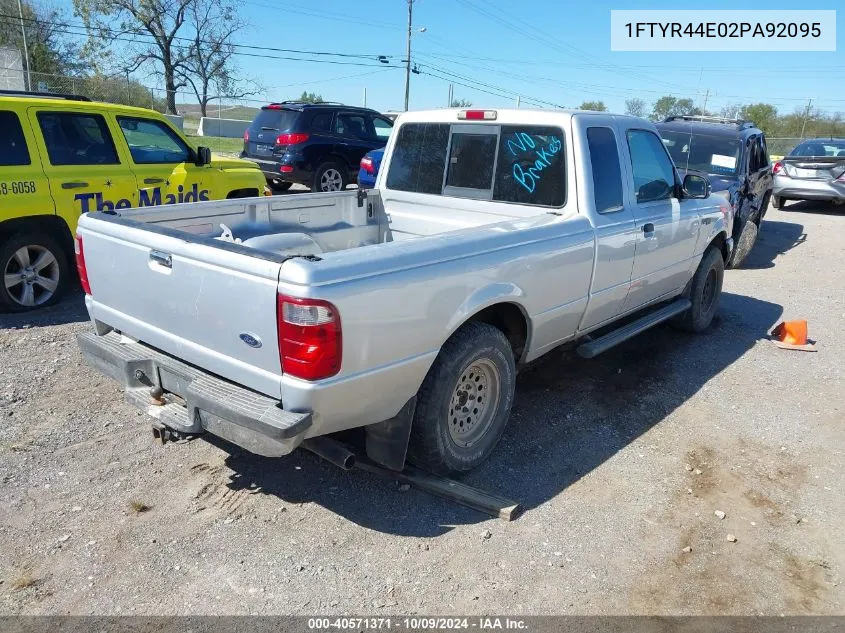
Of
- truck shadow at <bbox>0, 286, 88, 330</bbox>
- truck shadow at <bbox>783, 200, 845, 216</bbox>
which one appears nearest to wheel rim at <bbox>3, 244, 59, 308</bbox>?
truck shadow at <bbox>0, 286, 88, 330</bbox>

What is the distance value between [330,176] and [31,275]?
7.67m

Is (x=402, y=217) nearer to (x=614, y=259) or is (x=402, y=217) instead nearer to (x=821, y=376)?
(x=614, y=259)

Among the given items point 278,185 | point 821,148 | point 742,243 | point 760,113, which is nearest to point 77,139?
point 278,185

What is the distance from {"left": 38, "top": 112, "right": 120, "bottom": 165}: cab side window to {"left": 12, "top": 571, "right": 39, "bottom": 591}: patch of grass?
4.46m

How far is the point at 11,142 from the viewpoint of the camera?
19.5ft

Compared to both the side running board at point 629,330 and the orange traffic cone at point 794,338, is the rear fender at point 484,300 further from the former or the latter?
the orange traffic cone at point 794,338

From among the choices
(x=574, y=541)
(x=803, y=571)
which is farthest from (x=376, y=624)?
(x=803, y=571)

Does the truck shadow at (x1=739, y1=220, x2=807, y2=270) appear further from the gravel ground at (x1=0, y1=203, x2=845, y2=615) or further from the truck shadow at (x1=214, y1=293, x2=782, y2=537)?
the gravel ground at (x1=0, y1=203, x2=845, y2=615)

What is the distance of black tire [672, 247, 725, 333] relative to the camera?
20.4 ft

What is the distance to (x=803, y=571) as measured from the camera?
3.23 m

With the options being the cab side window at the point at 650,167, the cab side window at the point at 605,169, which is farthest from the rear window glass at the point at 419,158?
the cab side window at the point at 650,167

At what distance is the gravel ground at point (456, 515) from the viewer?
2.95 meters

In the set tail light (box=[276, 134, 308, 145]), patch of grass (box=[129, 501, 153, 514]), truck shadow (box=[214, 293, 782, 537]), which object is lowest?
truck shadow (box=[214, 293, 782, 537])

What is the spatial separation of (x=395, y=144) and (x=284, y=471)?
266cm
